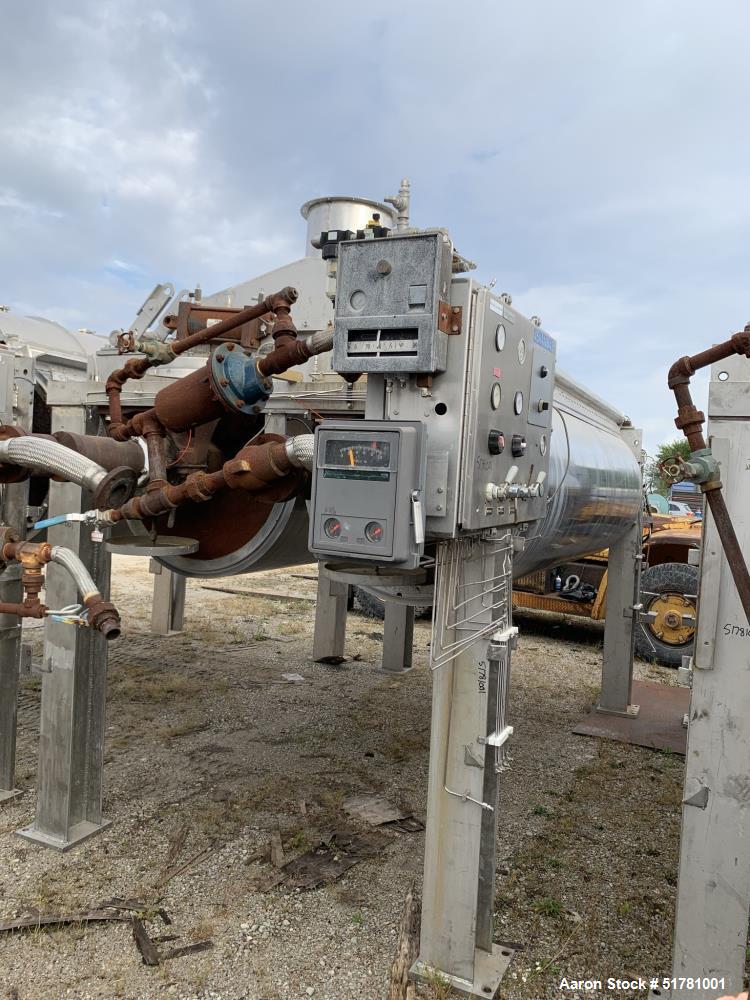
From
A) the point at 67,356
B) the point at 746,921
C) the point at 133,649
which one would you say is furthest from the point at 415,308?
the point at 133,649

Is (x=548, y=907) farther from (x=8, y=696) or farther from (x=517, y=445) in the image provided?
(x=8, y=696)

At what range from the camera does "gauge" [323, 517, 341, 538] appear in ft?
7.97

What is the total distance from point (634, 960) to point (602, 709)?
3.44 metres

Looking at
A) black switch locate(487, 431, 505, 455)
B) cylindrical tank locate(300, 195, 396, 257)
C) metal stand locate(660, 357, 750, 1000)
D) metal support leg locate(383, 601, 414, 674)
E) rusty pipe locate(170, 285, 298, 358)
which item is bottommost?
metal support leg locate(383, 601, 414, 674)

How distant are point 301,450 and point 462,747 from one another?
4.25 ft

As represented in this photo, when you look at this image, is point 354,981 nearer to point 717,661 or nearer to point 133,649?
point 717,661

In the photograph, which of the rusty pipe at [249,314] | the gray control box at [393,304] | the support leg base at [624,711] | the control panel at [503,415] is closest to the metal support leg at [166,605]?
the support leg base at [624,711]

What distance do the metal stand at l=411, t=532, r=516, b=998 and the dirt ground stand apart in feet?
0.61

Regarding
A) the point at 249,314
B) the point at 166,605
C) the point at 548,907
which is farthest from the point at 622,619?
the point at 166,605

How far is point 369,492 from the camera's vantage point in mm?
2365

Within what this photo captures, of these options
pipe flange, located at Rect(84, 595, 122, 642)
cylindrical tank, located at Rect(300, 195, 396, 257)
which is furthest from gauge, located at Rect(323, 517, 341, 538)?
cylindrical tank, located at Rect(300, 195, 396, 257)

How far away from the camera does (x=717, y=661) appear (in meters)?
2.50

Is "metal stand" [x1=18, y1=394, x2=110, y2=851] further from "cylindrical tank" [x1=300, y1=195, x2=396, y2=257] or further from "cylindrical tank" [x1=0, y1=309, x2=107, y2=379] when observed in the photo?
"cylindrical tank" [x1=300, y1=195, x2=396, y2=257]

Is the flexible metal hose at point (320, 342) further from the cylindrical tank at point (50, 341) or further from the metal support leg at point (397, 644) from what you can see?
the metal support leg at point (397, 644)
